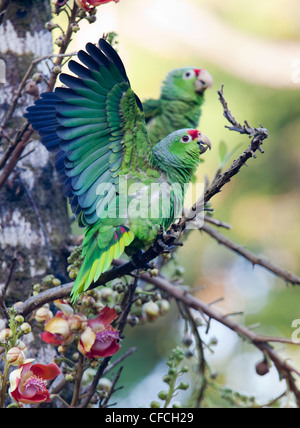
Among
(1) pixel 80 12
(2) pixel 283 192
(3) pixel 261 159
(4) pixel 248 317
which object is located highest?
(1) pixel 80 12

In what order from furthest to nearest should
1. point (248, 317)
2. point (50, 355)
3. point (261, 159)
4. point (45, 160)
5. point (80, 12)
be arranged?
point (261, 159)
point (248, 317)
point (45, 160)
point (50, 355)
point (80, 12)

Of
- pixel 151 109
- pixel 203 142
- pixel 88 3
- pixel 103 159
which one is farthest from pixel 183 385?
pixel 151 109

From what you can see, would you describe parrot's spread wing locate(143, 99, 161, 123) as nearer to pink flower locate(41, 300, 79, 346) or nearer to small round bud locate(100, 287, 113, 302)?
small round bud locate(100, 287, 113, 302)

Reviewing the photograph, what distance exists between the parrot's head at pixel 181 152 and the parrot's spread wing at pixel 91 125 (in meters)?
0.14

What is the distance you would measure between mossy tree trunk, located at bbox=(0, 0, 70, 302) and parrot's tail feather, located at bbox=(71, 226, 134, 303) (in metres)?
0.22

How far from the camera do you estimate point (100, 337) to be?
3.72ft

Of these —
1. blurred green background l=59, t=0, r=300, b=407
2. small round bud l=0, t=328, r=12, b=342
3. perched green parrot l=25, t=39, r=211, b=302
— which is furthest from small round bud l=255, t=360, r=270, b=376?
blurred green background l=59, t=0, r=300, b=407

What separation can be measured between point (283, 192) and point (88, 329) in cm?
299

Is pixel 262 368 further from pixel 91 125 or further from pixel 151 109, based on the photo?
pixel 151 109

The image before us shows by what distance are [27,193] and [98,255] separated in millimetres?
361

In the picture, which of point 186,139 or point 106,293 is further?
point 186,139
